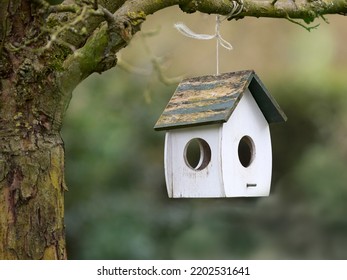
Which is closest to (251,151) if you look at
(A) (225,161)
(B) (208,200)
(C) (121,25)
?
(A) (225,161)

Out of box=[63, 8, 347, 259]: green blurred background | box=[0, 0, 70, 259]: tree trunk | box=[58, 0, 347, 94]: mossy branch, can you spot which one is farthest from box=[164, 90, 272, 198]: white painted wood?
box=[63, 8, 347, 259]: green blurred background

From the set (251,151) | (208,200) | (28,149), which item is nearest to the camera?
(28,149)

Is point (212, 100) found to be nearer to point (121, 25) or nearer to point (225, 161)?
point (225, 161)

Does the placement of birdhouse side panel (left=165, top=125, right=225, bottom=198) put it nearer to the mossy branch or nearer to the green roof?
the green roof

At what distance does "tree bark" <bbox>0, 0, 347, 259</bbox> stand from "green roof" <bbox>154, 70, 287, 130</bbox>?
240mm

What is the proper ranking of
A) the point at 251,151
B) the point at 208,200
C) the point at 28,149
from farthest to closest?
the point at 208,200
the point at 251,151
the point at 28,149

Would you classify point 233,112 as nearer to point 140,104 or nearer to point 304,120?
point 140,104

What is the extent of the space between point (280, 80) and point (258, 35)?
280 millimetres

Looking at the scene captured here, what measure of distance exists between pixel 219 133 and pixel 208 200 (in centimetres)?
240

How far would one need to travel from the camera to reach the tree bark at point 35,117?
140 cm

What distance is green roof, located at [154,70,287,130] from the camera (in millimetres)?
1590

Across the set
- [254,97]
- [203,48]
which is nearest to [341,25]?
[203,48]

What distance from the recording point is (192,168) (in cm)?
164

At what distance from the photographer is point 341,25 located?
4434 mm
